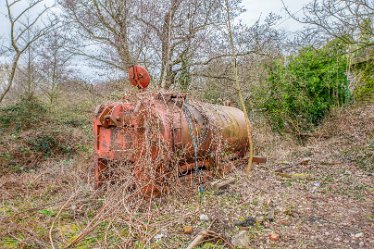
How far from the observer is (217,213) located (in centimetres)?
383

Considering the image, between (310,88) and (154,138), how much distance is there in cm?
698

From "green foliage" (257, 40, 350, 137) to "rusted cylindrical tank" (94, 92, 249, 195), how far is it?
16.7 ft

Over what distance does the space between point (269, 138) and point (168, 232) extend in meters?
6.46

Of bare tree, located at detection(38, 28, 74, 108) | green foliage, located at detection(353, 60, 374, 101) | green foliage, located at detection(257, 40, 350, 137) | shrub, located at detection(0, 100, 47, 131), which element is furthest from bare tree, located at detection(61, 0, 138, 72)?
green foliage, located at detection(353, 60, 374, 101)

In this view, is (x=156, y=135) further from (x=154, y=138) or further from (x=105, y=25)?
(x=105, y=25)

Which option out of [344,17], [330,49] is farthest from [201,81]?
[344,17]

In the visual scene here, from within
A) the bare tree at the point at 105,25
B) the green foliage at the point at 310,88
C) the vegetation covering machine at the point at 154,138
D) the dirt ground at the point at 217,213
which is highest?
the bare tree at the point at 105,25

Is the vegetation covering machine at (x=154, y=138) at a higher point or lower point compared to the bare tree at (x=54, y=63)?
lower

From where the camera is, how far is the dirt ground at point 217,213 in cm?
323

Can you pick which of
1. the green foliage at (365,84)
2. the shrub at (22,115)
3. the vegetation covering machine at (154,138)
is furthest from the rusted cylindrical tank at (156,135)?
the green foliage at (365,84)

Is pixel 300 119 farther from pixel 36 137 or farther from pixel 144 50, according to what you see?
pixel 36 137

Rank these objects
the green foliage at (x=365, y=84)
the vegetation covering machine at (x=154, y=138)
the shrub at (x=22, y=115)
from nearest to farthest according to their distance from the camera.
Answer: the vegetation covering machine at (x=154, y=138) < the shrub at (x=22, y=115) < the green foliage at (x=365, y=84)

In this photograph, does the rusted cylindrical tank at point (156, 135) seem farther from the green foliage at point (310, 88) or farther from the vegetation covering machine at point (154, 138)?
the green foliage at point (310, 88)

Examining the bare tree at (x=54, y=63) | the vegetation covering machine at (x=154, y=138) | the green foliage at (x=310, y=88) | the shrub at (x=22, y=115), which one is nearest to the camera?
the vegetation covering machine at (x=154, y=138)
